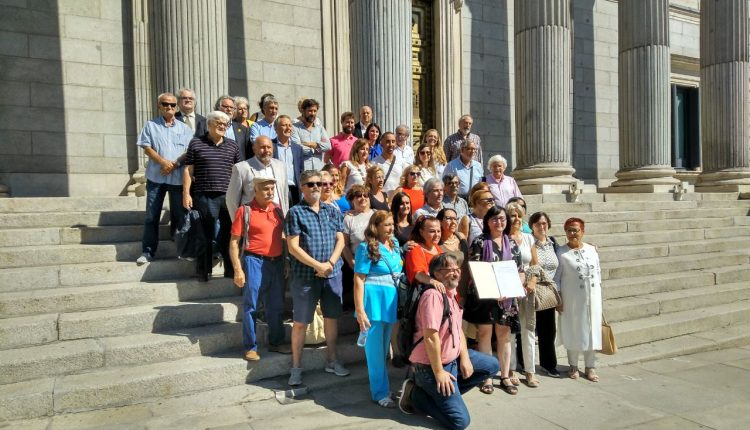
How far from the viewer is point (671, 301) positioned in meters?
8.27

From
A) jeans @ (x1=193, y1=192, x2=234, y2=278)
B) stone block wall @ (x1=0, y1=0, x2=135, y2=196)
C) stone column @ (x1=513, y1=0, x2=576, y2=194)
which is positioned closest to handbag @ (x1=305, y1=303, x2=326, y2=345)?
jeans @ (x1=193, y1=192, x2=234, y2=278)

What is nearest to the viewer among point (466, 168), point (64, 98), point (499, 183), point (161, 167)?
point (161, 167)

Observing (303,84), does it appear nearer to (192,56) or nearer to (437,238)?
(192,56)

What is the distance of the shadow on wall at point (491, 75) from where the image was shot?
1525 cm

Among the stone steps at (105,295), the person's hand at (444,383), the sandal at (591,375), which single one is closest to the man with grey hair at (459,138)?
the sandal at (591,375)

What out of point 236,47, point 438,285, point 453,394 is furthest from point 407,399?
point 236,47

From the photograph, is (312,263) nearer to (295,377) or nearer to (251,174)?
(295,377)

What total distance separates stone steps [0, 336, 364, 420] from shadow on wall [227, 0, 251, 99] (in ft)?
25.6

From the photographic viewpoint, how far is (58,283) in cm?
593

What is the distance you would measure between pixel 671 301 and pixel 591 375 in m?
3.15

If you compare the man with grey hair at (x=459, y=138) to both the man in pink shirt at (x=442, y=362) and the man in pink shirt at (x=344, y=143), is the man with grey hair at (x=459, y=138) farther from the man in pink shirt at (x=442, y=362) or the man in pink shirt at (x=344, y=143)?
the man in pink shirt at (x=442, y=362)

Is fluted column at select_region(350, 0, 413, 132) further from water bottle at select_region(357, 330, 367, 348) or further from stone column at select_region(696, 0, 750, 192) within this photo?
stone column at select_region(696, 0, 750, 192)

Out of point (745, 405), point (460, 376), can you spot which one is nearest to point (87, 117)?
point (460, 376)

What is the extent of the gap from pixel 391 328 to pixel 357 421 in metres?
0.94
